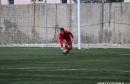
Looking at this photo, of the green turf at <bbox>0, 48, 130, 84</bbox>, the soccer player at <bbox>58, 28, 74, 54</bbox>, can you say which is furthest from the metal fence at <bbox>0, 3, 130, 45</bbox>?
the green turf at <bbox>0, 48, 130, 84</bbox>

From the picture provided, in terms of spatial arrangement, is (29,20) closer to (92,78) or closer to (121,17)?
(121,17)

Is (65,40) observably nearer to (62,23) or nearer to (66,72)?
(66,72)

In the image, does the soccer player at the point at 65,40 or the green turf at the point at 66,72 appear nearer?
the green turf at the point at 66,72

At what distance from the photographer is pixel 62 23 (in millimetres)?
39188

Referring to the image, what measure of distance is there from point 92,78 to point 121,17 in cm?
2275

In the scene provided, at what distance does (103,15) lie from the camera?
3825 cm

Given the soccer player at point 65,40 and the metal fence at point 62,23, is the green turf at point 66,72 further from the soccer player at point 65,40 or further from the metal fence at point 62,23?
the metal fence at point 62,23

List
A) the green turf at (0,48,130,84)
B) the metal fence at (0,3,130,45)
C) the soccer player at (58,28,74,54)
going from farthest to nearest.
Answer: the metal fence at (0,3,130,45) → the soccer player at (58,28,74,54) → the green turf at (0,48,130,84)

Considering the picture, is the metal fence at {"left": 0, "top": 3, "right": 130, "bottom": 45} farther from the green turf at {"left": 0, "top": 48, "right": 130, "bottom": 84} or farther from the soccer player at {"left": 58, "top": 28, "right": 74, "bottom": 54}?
the green turf at {"left": 0, "top": 48, "right": 130, "bottom": 84}

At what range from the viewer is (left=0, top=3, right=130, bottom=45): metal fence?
123 ft

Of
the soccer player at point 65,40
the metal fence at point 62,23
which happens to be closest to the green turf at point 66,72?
the soccer player at point 65,40

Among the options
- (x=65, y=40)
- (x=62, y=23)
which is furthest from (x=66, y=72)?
(x=62, y=23)

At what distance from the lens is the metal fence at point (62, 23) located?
37500 mm

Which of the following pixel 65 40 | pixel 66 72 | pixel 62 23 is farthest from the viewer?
pixel 62 23
